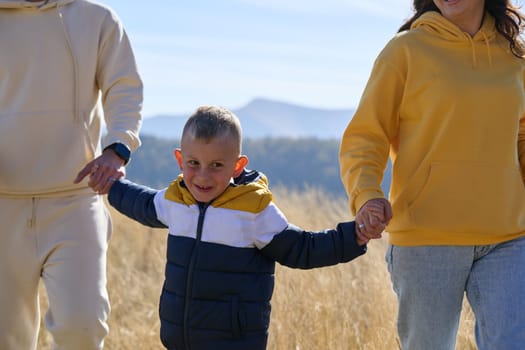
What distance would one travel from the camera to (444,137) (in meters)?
3.42

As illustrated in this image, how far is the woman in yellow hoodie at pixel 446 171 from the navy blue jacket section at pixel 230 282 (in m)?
0.17

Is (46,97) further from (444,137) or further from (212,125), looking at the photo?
(444,137)

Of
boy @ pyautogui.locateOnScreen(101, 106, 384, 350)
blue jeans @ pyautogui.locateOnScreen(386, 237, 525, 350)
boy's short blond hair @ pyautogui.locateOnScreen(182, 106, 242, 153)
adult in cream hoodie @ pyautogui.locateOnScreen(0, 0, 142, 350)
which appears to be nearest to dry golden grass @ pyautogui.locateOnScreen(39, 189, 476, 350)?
blue jeans @ pyautogui.locateOnScreen(386, 237, 525, 350)

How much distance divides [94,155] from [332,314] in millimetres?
2107

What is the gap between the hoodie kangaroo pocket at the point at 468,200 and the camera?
3.41m

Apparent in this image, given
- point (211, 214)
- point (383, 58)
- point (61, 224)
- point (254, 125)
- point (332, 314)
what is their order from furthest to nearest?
point (254, 125) < point (332, 314) < point (61, 224) < point (383, 58) < point (211, 214)

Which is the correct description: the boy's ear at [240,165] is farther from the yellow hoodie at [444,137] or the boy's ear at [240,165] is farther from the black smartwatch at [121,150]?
the black smartwatch at [121,150]

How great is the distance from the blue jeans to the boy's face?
0.71 m

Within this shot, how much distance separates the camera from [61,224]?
388 cm

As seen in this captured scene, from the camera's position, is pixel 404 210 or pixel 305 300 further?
pixel 305 300

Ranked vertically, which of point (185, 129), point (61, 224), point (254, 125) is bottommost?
point (254, 125)

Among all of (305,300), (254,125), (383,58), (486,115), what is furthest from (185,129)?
(254,125)

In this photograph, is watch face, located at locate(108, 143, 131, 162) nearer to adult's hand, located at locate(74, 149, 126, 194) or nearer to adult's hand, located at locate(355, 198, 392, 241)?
adult's hand, located at locate(74, 149, 126, 194)

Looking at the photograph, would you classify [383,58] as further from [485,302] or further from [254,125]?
[254,125]
